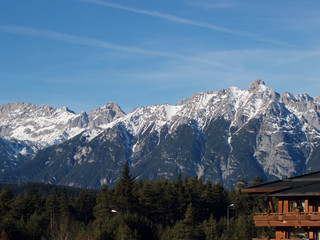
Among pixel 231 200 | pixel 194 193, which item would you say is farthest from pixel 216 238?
pixel 231 200

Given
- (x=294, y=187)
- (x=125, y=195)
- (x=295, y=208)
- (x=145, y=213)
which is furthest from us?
(x=125, y=195)

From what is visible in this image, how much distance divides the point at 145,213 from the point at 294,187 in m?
83.1

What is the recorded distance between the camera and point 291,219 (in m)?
52.5

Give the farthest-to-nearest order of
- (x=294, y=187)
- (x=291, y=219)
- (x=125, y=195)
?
(x=125, y=195), (x=294, y=187), (x=291, y=219)

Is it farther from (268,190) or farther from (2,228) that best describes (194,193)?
(268,190)

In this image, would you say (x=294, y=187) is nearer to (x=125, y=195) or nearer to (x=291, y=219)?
(x=291, y=219)

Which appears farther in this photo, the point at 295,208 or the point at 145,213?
the point at 145,213

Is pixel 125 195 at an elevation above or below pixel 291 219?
above

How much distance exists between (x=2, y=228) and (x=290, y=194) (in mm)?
64583

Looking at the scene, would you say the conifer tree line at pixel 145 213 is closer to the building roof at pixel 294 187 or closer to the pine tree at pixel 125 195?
the pine tree at pixel 125 195

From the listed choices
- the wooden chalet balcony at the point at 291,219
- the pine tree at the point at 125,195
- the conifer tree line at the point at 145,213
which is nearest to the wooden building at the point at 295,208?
the wooden chalet balcony at the point at 291,219

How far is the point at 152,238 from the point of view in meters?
100

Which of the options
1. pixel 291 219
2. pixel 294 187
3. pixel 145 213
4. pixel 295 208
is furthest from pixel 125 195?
pixel 291 219

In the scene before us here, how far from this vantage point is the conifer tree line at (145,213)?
347 ft
